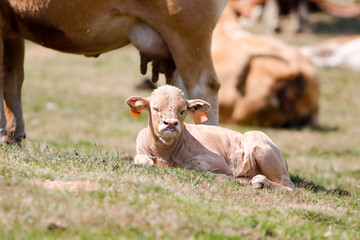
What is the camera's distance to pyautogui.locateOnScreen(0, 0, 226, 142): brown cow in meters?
7.07

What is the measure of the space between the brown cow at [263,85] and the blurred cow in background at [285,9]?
11.2 m

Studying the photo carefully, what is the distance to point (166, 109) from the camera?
6008 millimetres

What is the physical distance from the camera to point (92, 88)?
17797mm

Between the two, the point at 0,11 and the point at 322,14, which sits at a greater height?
the point at 0,11

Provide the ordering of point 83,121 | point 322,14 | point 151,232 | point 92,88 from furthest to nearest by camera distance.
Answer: point 322,14, point 92,88, point 83,121, point 151,232

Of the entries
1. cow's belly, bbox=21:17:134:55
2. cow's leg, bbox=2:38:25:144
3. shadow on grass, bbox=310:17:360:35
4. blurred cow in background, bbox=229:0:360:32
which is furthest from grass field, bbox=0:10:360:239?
shadow on grass, bbox=310:17:360:35

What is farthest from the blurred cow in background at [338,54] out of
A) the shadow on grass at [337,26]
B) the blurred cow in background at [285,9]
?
the shadow on grass at [337,26]

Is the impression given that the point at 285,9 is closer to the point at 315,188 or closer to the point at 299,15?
the point at 299,15

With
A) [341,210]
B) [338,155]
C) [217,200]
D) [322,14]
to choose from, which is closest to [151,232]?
[217,200]

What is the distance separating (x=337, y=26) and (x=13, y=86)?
2251cm

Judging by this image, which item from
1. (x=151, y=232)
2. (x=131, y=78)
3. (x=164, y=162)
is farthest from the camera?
(x=131, y=78)

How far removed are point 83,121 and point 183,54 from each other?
6394mm

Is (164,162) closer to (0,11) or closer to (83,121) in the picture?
(0,11)

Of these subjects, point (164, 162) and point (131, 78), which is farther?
point (131, 78)
